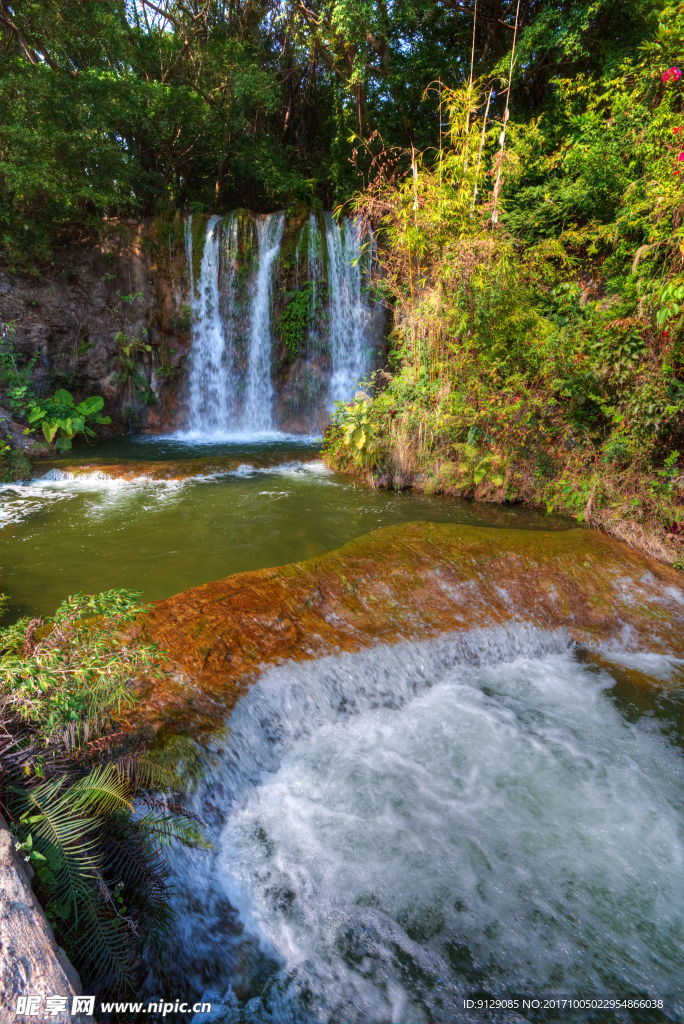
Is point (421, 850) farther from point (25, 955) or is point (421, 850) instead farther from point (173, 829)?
point (25, 955)

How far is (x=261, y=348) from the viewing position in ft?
38.5

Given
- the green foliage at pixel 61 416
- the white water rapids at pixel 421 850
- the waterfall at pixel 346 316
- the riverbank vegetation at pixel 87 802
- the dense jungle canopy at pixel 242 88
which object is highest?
the dense jungle canopy at pixel 242 88

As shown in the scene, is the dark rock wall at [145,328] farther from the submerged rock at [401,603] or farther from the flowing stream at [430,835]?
the flowing stream at [430,835]

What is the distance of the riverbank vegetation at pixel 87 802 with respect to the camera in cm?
154

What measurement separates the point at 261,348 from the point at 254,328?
0.50m

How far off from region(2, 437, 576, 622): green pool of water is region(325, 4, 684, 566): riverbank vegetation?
2.09 ft

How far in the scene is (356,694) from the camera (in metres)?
3.30

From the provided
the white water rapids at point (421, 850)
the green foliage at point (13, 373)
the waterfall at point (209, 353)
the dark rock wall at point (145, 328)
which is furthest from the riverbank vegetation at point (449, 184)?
the white water rapids at point (421, 850)

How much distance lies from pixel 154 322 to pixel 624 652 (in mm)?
12022

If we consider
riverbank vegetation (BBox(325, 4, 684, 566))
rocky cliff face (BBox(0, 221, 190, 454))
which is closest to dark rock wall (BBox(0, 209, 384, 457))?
rocky cliff face (BBox(0, 221, 190, 454))

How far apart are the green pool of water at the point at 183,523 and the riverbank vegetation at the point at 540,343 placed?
636 millimetres

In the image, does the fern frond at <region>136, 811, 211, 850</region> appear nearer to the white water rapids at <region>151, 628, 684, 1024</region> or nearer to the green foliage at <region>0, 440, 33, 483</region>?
the white water rapids at <region>151, 628, 684, 1024</region>

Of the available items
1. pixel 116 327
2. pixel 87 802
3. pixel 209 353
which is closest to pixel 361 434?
pixel 87 802

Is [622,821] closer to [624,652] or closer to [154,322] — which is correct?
[624,652]
